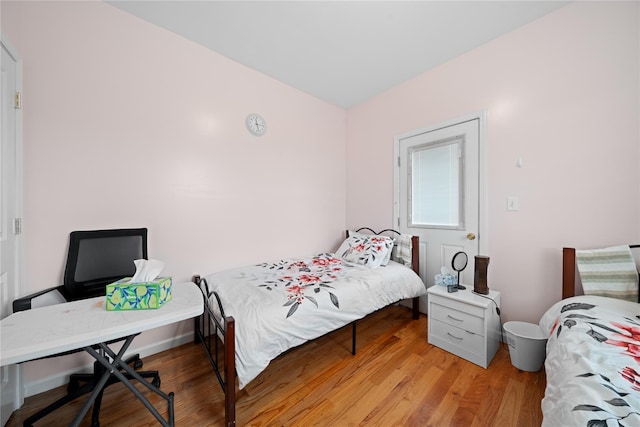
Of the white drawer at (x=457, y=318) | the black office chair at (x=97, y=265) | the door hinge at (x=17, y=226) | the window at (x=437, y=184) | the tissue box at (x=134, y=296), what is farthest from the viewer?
the window at (x=437, y=184)

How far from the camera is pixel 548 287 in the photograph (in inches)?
73.8

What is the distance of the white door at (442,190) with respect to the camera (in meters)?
2.26

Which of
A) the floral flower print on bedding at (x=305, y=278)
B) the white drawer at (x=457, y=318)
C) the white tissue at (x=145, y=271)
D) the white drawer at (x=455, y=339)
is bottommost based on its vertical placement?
the white drawer at (x=455, y=339)

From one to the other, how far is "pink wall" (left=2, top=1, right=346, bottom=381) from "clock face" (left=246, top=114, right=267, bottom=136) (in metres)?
0.06

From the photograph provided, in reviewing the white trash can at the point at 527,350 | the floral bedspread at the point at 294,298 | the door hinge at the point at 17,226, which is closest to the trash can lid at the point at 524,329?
the white trash can at the point at 527,350

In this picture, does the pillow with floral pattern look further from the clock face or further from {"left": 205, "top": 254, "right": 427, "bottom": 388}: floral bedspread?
the clock face

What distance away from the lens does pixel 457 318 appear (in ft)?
6.31

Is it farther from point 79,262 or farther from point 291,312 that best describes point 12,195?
point 291,312

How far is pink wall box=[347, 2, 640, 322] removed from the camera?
1595 mm

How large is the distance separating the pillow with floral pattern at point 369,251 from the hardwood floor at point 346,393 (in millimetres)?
806

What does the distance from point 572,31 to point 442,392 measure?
2.85 metres

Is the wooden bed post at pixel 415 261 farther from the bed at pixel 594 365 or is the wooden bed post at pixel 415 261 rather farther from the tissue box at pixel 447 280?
the bed at pixel 594 365

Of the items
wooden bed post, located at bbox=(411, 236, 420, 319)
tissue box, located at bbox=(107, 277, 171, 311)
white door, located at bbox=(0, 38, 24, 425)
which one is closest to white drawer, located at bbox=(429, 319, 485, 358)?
wooden bed post, located at bbox=(411, 236, 420, 319)

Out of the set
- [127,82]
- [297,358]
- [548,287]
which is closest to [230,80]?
[127,82]
